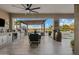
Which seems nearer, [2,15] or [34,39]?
[2,15]

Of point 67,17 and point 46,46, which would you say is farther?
point 46,46

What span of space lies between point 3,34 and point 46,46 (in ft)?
6.81

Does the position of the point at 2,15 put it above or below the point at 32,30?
above

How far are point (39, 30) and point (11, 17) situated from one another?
1.39 m

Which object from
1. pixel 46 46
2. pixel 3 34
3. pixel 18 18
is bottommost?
pixel 46 46

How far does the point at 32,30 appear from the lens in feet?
23.4

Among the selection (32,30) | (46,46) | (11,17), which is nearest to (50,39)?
(46,46)
